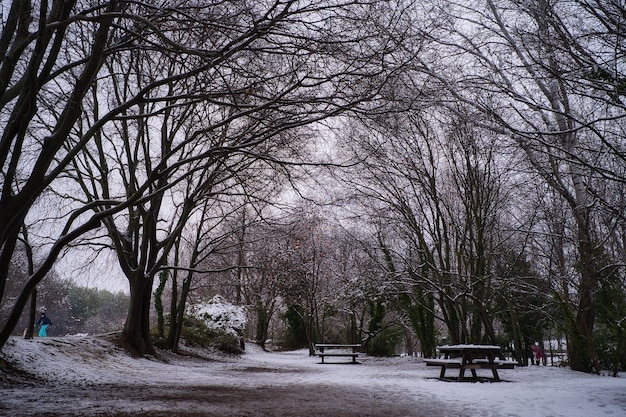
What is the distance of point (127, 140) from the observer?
11969 millimetres

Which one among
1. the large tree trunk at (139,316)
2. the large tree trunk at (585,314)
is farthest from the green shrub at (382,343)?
the large tree trunk at (139,316)

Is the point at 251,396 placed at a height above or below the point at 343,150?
below

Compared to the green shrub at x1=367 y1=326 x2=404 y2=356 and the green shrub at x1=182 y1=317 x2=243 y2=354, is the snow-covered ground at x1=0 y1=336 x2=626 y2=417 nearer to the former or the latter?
the green shrub at x1=182 y1=317 x2=243 y2=354

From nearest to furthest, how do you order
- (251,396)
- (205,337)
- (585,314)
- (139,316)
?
(251,396) → (585,314) → (139,316) → (205,337)

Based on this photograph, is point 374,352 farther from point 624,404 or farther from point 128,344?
point 624,404

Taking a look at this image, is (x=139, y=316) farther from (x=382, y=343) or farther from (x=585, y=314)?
(x=382, y=343)

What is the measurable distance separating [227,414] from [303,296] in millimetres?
20998

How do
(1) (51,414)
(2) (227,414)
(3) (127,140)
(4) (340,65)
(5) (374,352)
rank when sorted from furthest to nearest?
(5) (374,352)
(3) (127,140)
(4) (340,65)
(2) (227,414)
(1) (51,414)

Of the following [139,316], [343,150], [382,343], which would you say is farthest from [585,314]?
[382,343]

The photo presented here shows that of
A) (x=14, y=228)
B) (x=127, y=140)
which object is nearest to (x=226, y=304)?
(x=127, y=140)

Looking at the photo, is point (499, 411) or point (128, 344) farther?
point (128, 344)

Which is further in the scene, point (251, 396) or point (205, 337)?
point (205, 337)

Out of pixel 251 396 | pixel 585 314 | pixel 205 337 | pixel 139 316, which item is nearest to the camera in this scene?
pixel 251 396

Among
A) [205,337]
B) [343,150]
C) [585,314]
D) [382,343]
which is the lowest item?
[382,343]
